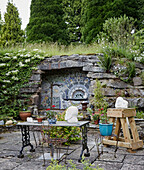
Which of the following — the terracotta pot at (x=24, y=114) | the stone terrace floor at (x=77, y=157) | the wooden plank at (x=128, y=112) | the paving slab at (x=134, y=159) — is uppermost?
the wooden plank at (x=128, y=112)

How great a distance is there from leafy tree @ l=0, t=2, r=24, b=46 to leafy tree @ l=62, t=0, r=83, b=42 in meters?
4.32

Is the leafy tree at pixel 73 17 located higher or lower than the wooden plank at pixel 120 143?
higher

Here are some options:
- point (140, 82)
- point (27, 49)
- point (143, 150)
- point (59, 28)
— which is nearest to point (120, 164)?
point (143, 150)

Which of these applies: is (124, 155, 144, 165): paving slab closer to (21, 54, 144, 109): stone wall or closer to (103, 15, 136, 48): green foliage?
(21, 54, 144, 109): stone wall

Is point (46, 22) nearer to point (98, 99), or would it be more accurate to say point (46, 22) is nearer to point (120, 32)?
point (120, 32)

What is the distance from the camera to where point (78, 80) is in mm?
8406

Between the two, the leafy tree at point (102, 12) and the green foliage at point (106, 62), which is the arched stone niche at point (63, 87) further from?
the leafy tree at point (102, 12)

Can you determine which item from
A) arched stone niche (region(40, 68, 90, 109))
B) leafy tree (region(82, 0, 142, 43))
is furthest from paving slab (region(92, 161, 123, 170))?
leafy tree (region(82, 0, 142, 43))

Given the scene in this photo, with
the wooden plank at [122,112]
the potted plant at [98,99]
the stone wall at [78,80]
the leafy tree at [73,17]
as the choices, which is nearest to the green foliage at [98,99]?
the potted plant at [98,99]

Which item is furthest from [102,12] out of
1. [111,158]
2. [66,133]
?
[111,158]

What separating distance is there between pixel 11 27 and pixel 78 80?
8401mm

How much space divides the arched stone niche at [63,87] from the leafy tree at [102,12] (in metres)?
4.61

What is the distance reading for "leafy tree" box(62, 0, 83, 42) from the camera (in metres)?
17.3

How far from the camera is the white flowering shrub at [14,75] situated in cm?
796
